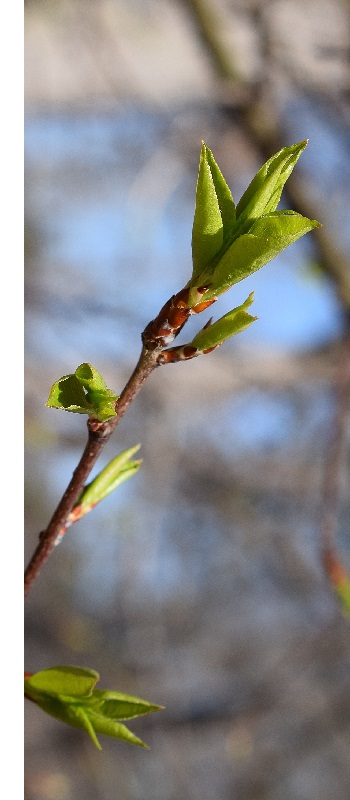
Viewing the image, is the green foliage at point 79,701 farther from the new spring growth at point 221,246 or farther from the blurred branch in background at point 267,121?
the blurred branch in background at point 267,121

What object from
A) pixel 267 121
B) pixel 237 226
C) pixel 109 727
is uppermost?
pixel 267 121

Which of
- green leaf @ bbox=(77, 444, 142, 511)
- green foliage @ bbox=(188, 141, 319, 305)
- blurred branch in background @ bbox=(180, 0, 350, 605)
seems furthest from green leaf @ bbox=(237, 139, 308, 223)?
blurred branch in background @ bbox=(180, 0, 350, 605)

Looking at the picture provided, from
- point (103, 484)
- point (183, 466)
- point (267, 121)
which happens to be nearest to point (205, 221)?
point (103, 484)

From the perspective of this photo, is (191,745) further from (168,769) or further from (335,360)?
(335,360)

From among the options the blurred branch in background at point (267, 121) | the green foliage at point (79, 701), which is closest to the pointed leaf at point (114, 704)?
the green foliage at point (79, 701)

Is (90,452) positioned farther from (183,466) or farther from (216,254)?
(183,466)

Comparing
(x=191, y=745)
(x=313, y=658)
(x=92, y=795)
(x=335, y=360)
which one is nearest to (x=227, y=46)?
(x=335, y=360)
